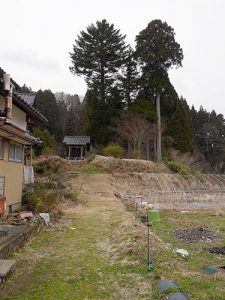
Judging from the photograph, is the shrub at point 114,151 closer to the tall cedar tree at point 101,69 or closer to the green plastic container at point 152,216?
the tall cedar tree at point 101,69

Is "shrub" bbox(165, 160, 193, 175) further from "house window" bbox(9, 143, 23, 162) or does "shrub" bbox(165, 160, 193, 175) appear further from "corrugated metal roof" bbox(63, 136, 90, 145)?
"house window" bbox(9, 143, 23, 162)

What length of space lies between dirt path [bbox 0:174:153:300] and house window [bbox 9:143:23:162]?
2514 mm

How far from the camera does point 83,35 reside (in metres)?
27.7

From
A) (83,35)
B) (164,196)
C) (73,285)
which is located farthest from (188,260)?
(83,35)

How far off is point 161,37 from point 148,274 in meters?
23.6

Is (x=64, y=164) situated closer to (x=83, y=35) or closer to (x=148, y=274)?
(x=83, y=35)

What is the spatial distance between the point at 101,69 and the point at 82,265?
75.9ft

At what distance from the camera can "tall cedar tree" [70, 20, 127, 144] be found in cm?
2666

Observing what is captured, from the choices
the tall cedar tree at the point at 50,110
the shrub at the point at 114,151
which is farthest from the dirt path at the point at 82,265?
the tall cedar tree at the point at 50,110

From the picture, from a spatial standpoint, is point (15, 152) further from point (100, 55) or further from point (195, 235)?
point (100, 55)

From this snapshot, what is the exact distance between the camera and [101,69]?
27.0 metres

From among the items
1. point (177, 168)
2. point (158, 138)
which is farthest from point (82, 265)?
point (158, 138)

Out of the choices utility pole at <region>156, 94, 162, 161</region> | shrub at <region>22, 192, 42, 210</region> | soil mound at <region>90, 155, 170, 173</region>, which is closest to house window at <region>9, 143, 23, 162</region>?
shrub at <region>22, 192, 42, 210</region>

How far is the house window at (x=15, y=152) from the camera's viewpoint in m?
9.69
